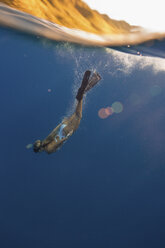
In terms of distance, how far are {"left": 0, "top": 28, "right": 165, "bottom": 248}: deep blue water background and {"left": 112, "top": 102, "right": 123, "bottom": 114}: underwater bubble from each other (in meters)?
0.63

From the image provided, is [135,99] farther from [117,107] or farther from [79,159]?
[79,159]

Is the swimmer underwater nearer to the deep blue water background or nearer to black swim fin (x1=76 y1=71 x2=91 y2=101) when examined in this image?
black swim fin (x1=76 y1=71 x2=91 y2=101)

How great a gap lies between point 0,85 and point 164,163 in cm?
2217

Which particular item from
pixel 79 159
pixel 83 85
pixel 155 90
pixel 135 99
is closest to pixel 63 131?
pixel 83 85

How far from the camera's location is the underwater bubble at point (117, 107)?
80.5 ft

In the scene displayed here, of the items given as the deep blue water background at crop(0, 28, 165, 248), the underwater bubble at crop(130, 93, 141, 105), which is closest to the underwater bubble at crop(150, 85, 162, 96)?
the deep blue water background at crop(0, 28, 165, 248)

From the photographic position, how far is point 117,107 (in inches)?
979

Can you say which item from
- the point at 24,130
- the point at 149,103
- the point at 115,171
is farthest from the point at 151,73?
the point at 24,130

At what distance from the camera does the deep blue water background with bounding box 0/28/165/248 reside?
14656 mm

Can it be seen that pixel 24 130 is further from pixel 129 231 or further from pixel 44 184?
pixel 129 231

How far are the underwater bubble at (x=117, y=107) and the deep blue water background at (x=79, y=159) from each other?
0.63 meters

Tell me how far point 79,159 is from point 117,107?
32.6 feet

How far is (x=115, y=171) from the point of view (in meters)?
22.5

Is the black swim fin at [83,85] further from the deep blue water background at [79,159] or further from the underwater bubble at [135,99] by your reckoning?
the underwater bubble at [135,99]
